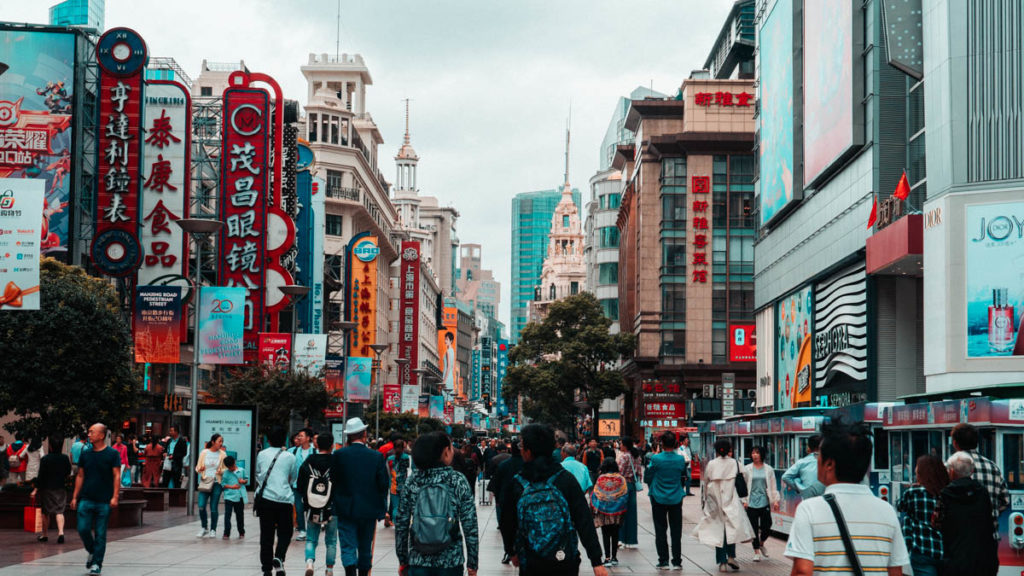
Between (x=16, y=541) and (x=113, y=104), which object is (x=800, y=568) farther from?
(x=113, y=104)

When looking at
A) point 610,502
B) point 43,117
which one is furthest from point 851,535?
point 43,117

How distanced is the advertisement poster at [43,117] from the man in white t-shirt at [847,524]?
36.6 meters

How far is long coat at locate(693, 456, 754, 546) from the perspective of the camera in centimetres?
1658

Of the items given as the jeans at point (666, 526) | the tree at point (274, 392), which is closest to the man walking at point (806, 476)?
the jeans at point (666, 526)

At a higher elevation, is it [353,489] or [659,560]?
[353,489]

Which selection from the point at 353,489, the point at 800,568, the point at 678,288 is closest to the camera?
the point at 800,568

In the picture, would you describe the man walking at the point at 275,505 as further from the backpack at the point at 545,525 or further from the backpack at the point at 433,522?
the backpack at the point at 545,525

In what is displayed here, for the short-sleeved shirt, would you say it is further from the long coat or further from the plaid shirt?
the plaid shirt

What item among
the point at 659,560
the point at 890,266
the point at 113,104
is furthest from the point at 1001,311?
the point at 113,104

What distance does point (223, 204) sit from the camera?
4388cm

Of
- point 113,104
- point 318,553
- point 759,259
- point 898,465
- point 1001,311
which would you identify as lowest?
point 318,553

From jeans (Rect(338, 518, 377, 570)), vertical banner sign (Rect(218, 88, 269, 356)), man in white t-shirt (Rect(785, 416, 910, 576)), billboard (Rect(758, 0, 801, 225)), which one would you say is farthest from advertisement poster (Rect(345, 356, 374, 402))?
man in white t-shirt (Rect(785, 416, 910, 576))

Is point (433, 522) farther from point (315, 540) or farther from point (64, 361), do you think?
point (64, 361)

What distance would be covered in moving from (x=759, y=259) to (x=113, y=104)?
85.7ft
